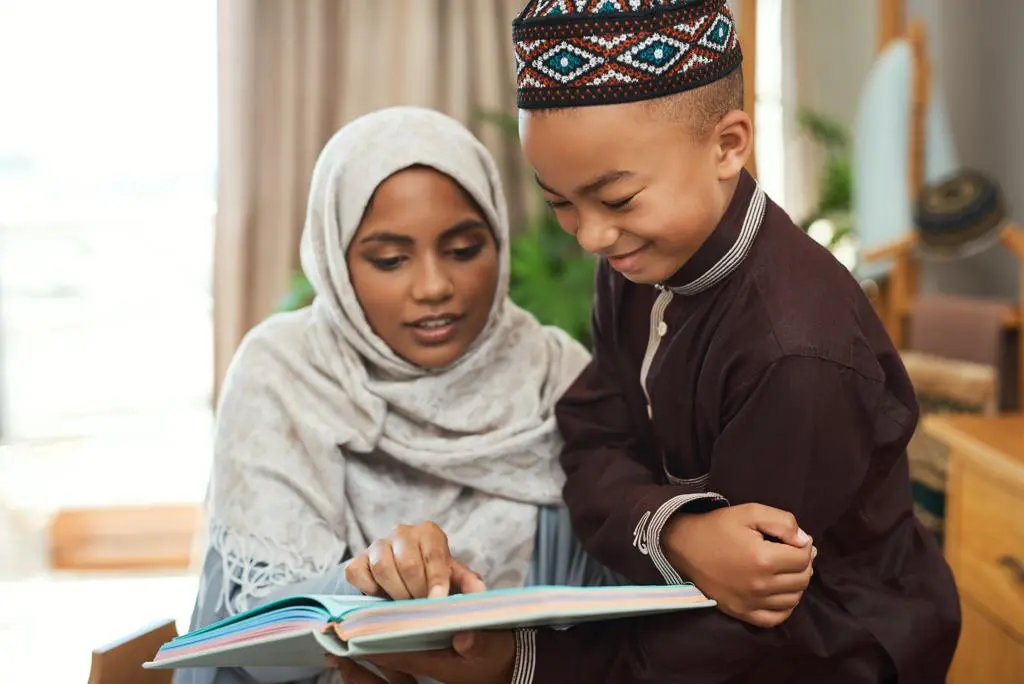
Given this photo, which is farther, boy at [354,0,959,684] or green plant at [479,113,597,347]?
green plant at [479,113,597,347]

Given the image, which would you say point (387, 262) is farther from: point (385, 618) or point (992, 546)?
point (992, 546)

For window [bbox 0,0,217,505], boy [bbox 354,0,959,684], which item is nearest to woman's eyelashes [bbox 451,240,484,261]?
boy [bbox 354,0,959,684]

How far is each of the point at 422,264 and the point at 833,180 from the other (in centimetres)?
268

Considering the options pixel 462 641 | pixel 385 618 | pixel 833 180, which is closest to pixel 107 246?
pixel 833 180

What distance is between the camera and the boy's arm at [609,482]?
1.13 metres

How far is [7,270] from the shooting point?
4473mm

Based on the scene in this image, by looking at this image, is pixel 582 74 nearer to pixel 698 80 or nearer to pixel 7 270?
pixel 698 80

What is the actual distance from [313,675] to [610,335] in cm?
57

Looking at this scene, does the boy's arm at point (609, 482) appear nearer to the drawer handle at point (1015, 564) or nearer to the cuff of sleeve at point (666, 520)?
the cuff of sleeve at point (666, 520)

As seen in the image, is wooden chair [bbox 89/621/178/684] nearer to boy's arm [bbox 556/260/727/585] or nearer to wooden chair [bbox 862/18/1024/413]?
boy's arm [bbox 556/260/727/585]

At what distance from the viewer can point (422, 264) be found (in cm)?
141

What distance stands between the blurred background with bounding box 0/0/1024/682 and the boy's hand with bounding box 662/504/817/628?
6.25ft

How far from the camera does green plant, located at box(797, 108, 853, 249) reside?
372cm

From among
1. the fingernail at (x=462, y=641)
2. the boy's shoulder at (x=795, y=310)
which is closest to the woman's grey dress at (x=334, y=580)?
the fingernail at (x=462, y=641)
